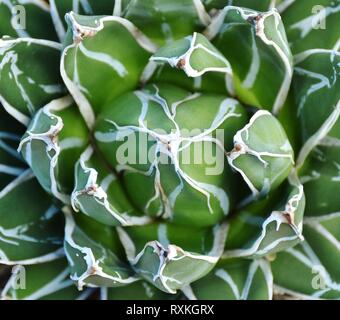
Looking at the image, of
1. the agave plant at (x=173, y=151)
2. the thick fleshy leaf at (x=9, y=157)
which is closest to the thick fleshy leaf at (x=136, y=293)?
the agave plant at (x=173, y=151)

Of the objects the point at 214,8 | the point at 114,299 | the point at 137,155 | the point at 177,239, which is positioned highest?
the point at 214,8

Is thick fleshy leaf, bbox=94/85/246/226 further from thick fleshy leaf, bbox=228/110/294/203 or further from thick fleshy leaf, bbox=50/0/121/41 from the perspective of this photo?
thick fleshy leaf, bbox=50/0/121/41

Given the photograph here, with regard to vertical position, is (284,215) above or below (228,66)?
below

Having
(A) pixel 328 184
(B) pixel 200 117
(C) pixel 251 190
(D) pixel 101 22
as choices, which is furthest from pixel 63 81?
(A) pixel 328 184

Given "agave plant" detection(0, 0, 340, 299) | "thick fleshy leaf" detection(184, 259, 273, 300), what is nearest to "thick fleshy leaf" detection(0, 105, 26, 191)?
"agave plant" detection(0, 0, 340, 299)

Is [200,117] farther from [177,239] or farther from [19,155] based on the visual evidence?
[19,155]

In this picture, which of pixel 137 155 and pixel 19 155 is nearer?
pixel 137 155
